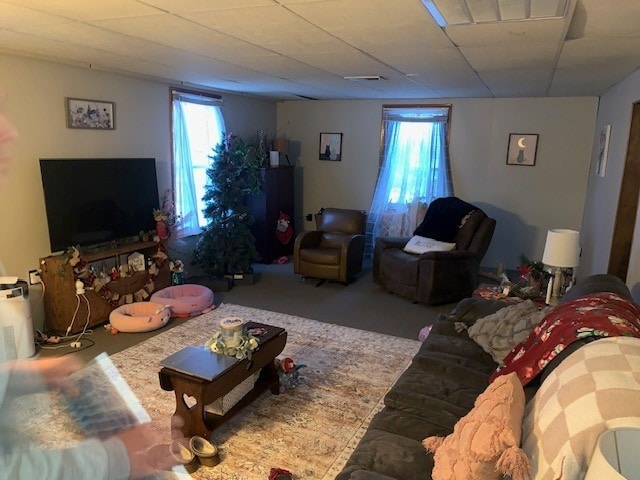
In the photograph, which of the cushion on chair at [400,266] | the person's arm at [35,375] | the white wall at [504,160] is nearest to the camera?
the person's arm at [35,375]

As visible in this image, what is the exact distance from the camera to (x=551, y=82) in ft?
14.0

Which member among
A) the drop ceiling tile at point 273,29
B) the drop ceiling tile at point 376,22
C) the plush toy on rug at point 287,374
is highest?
the drop ceiling tile at point 273,29

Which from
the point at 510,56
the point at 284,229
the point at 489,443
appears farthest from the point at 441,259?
the point at 489,443

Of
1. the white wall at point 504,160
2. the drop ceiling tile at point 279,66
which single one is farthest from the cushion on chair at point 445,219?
the drop ceiling tile at point 279,66

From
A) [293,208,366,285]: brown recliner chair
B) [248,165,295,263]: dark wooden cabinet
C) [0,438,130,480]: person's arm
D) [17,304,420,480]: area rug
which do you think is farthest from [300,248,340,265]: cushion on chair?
[0,438,130,480]: person's arm

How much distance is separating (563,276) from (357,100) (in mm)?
4045

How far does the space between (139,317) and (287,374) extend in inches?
63.6

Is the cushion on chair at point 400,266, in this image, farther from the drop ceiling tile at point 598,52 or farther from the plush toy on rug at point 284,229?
the drop ceiling tile at point 598,52

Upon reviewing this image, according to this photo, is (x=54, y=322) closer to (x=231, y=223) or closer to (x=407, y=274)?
(x=231, y=223)

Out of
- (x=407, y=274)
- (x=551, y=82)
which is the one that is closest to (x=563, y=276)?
(x=407, y=274)

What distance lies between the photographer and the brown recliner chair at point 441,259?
465 cm

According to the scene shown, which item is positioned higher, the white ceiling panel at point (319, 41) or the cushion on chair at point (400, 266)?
the white ceiling panel at point (319, 41)

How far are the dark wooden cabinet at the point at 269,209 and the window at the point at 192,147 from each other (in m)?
0.76

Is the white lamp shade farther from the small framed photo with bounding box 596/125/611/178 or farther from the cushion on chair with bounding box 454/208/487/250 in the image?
the cushion on chair with bounding box 454/208/487/250
